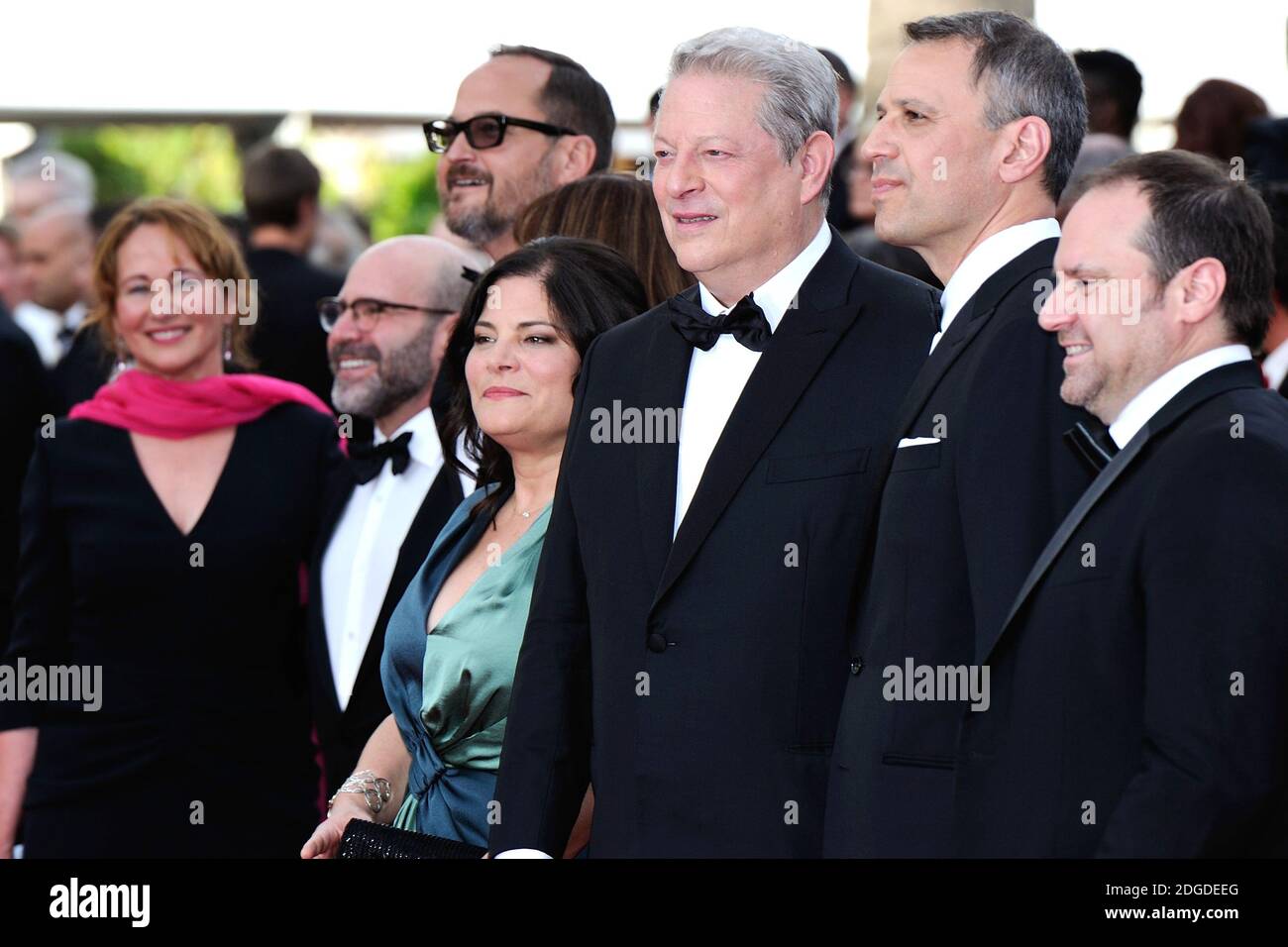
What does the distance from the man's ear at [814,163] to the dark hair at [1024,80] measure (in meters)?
0.29

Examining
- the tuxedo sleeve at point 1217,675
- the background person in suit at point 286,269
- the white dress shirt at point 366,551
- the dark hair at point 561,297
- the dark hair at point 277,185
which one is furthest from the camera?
the dark hair at point 277,185

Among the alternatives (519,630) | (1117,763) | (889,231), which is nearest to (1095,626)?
(1117,763)

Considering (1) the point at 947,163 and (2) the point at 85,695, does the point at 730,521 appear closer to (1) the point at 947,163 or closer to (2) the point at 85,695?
(1) the point at 947,163

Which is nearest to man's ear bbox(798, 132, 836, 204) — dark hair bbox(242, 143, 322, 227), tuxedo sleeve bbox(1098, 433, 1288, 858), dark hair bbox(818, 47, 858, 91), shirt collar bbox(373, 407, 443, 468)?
tuxedo sleeve bbox(1098, 433, 1288, 858)

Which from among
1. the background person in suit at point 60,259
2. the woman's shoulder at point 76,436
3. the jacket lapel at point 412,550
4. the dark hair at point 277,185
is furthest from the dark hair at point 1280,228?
the background person in suit at point 60,259

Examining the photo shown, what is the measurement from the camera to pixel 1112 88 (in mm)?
6445

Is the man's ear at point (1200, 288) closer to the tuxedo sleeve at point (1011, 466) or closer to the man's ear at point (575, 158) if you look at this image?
the tuxedo sleeve at point (1011, 466)

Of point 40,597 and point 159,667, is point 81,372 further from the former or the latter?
point 159,667

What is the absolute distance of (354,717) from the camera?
15.1 feet

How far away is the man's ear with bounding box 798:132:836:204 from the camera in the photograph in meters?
3.40

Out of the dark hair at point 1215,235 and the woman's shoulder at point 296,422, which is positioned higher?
the woman's shoulder at point 296,422

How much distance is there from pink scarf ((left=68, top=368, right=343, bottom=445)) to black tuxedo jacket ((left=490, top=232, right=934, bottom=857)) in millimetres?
2032

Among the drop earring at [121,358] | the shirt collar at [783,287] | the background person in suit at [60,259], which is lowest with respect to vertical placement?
the shirt collar at [783,287]

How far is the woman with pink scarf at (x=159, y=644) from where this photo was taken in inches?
191
